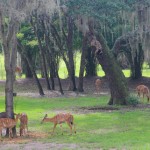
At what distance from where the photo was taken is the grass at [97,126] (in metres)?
12.5

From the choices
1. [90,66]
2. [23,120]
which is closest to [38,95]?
[90,66]

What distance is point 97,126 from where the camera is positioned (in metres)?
15.8

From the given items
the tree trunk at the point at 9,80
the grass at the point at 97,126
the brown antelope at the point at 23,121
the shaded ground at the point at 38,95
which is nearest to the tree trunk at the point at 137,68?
the shaded ground at the point at 38,95

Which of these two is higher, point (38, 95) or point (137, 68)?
point (137, 68)

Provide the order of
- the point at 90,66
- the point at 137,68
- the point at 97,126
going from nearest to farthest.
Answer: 1. the point at 97,126
2. the point at 137,68
3. the point at 90,66

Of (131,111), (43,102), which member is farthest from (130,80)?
(131,111)

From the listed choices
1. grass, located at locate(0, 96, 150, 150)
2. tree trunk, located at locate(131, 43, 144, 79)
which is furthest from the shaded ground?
tree trunk, located at locate(131, 43, 144, 79)

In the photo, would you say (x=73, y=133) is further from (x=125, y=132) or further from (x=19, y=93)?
(x=19, y=93)

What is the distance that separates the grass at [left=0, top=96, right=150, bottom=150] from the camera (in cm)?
1248

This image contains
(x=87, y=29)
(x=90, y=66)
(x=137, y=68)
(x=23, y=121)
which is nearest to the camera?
(x=23, y=121)

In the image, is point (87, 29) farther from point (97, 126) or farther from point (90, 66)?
point (90, 66)

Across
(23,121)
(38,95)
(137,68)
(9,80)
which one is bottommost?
(38,95)

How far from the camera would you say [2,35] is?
13.8 meters

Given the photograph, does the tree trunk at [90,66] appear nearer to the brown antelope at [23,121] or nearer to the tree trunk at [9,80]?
the tree trunk at [9,80]
